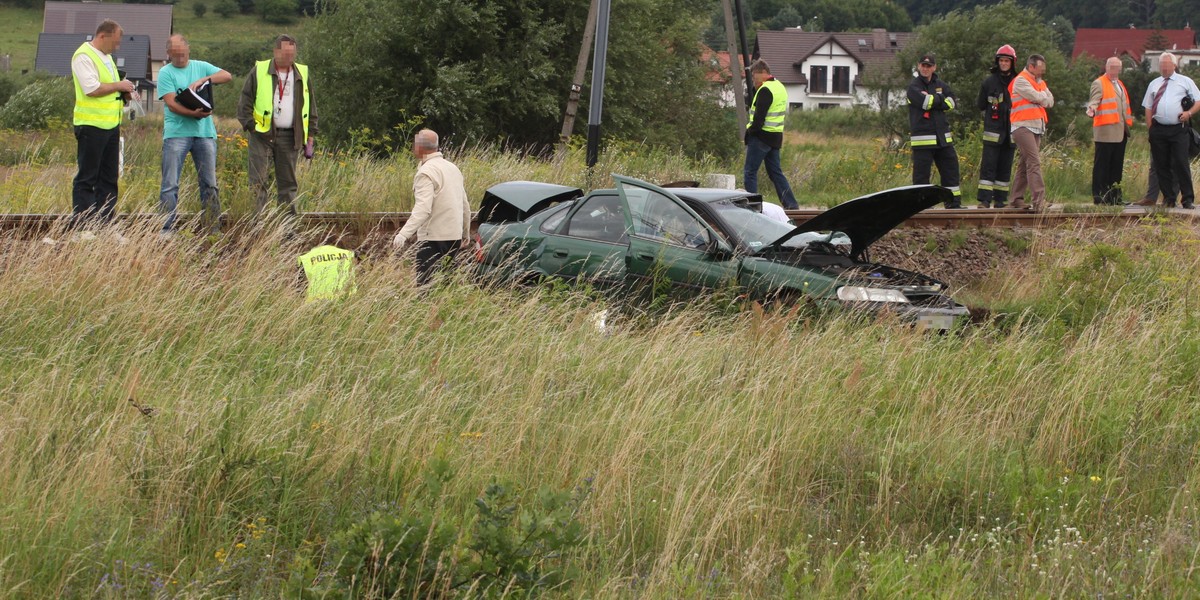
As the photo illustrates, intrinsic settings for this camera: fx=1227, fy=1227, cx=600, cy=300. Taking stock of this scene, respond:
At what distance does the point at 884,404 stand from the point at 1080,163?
44.4 feet

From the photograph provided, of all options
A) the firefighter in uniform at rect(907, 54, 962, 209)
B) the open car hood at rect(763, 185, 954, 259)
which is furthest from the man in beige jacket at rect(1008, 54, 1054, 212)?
the open car hood at rect(763, 185, 954, 259)

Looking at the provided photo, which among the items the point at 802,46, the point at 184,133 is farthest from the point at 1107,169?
the point at 802,46

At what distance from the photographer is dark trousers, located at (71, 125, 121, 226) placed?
10477 millimetres

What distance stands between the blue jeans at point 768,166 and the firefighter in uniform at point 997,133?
2390 mm

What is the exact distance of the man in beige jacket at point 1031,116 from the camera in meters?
14.3

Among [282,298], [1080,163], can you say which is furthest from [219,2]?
[282,298]

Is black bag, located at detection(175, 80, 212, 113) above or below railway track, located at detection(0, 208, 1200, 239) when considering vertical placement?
above

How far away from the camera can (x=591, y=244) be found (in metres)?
9.93

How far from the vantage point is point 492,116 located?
2489cm

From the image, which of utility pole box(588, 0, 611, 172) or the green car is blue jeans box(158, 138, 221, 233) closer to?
the green car

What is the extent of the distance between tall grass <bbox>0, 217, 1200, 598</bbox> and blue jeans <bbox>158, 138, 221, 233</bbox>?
1.96 meters

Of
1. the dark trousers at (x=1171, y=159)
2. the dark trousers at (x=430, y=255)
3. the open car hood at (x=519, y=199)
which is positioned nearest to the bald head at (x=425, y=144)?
the dark trousers at (x=430, y=255)

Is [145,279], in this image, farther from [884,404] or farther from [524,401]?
[884,404]

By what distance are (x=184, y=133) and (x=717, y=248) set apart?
5113 millimetres
